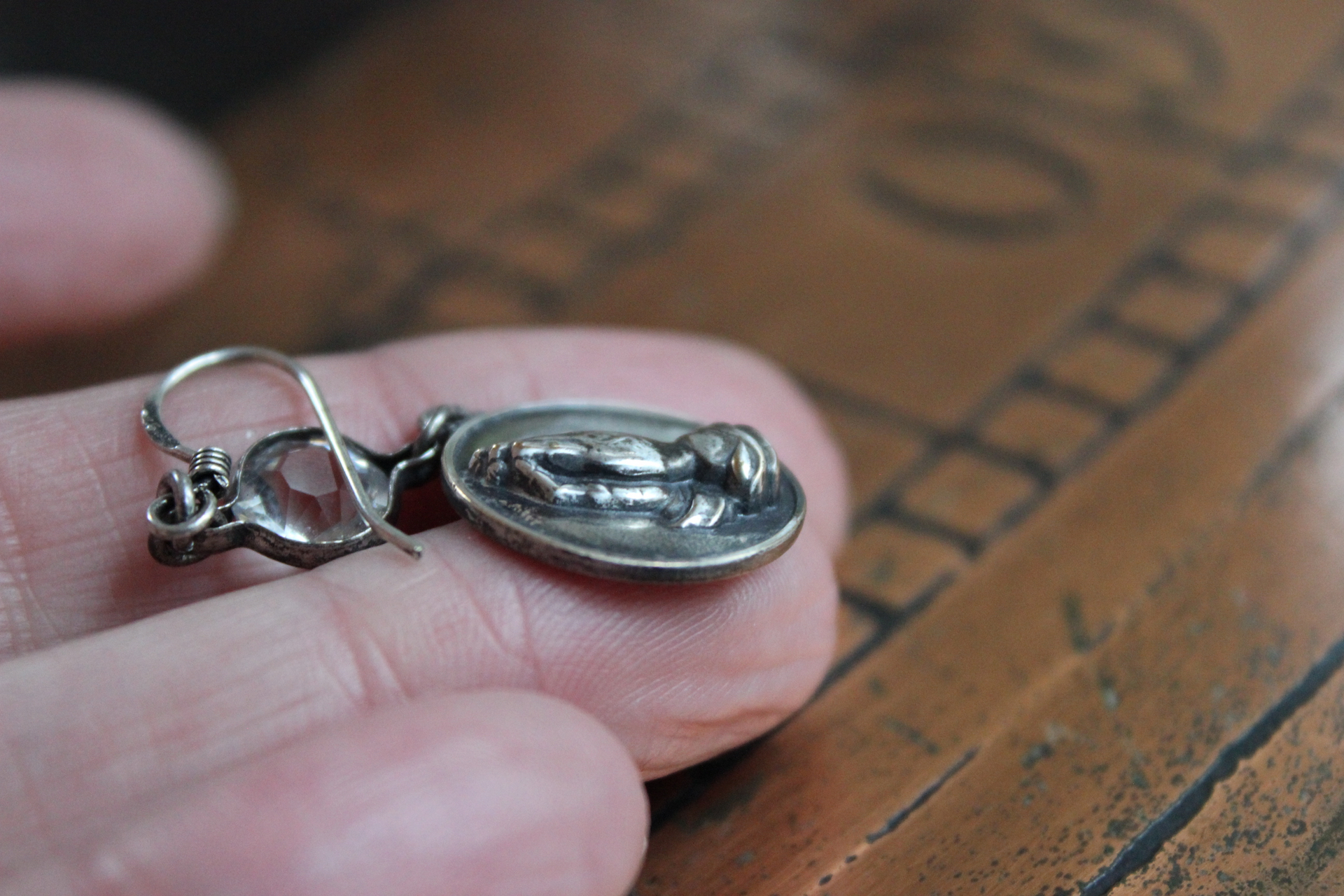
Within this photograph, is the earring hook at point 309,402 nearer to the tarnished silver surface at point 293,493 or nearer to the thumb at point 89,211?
the tarnished silver surface at point 293,493

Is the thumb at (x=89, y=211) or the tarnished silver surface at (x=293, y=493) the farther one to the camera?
the thumb at (x=89, y=211)

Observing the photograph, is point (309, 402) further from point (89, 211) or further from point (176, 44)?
point (176, 44)

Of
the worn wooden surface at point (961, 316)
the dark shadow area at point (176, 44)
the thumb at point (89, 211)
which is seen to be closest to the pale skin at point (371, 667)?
the worn wooden surface at point (961, 316)

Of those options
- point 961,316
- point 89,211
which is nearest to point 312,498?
point 89,211

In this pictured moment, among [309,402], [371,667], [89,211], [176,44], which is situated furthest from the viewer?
[176,44]

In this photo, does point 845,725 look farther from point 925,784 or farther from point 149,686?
point 149,686
